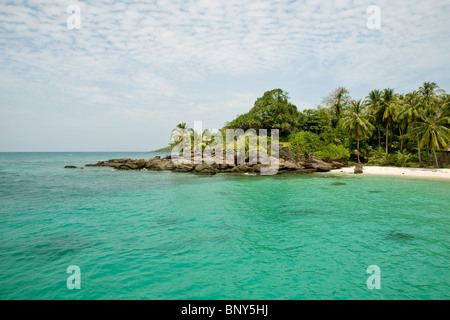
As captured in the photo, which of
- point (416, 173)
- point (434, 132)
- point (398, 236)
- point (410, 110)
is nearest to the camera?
point (398, 236)

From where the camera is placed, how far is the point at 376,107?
45.0 meters

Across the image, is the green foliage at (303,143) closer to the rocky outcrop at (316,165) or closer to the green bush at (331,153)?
the green bush at (331,153)

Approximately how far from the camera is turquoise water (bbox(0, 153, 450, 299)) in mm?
7000

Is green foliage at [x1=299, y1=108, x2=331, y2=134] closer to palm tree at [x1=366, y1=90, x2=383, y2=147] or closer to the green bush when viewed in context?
the green bush

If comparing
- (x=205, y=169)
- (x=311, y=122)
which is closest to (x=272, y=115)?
(x=311, y=122)

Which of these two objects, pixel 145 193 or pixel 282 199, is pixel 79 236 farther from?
pixel 282 199

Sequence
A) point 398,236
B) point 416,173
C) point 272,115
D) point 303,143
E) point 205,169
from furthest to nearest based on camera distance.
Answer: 1. point 272,115
2. point 303,143
3. point 205,169
4. point 416,173
5. point 398,236

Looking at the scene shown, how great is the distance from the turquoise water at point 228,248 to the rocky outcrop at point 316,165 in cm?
1936

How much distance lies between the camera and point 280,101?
1877 inches

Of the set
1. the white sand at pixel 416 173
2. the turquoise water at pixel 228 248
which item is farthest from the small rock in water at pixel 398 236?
the white sand at pixel 416 173

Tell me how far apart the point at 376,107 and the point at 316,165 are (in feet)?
61.7

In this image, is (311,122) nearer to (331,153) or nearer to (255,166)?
(331,153)
